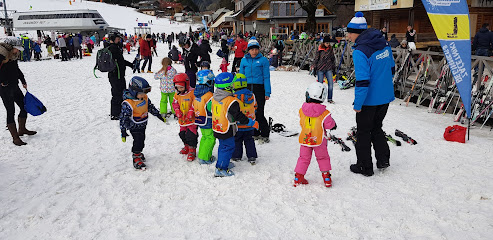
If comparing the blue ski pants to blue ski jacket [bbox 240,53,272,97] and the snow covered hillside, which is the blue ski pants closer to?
blue ski jacket [bbox 240,53,272,97]

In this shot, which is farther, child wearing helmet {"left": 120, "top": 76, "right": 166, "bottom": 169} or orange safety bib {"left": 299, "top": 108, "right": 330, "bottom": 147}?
child wearing helmet {"left": 120, "top": 76, "right": 166, "bottom": 169}

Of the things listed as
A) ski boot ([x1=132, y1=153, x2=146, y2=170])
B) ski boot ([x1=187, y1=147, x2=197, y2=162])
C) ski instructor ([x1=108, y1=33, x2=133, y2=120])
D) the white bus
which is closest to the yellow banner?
ski boot ([x1=187, y1=147, x2=197, y2=162])

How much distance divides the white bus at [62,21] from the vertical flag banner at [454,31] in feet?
196

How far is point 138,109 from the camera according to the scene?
4.70 meters

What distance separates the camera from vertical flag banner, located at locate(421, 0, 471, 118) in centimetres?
512

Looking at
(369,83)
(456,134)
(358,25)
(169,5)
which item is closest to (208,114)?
(369,83)

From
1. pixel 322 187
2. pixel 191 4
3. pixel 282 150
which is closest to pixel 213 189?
pixel 322 187

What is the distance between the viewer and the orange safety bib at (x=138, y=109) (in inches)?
183

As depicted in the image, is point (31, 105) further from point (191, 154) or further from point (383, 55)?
point (383, 55)

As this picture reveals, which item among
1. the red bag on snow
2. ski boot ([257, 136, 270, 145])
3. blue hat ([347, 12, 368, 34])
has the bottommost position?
ski boot ([257, 136, 270, 145])

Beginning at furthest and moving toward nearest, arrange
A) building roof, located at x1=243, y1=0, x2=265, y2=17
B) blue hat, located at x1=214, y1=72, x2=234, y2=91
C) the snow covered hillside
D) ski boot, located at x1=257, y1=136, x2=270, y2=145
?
the snow covered hillside < building roof, located at x1=243, y1=0, x2=265, y2=17 < ski boot, located at x1=257, y1=136, x2=270, y2=145 < blue hat, located at x1=214, y1=72, x2=234, y2=91

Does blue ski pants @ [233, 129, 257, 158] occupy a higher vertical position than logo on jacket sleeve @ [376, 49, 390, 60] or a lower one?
lower

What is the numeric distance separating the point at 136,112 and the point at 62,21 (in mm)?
64045

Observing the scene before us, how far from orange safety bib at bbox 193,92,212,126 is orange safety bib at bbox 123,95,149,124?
30.1 inches
